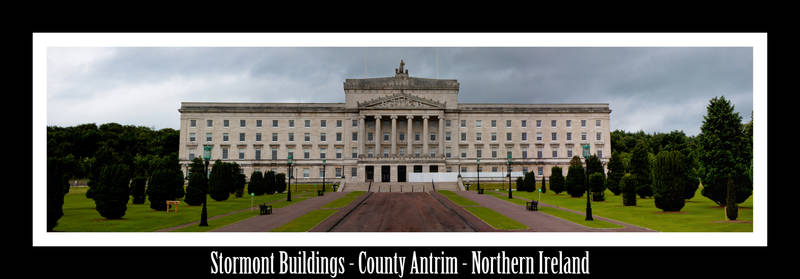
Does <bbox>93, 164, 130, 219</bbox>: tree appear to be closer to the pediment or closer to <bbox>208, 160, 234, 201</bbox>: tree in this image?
<bbox>208, 160, 234, 201</bbox>: tree

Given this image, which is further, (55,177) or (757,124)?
(55,177)

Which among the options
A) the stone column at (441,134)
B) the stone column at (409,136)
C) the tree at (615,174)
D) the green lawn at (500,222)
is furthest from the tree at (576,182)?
the stone column at (409,136)

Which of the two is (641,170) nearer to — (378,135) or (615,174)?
(615,174)

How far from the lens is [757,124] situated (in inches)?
566

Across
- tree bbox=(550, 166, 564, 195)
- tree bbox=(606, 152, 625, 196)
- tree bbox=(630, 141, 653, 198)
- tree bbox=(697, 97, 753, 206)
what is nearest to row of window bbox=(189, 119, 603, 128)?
tree bbox=(550, 166, 564, 195)

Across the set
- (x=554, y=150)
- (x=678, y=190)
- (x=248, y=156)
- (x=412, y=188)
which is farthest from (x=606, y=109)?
(x=248, y=156)

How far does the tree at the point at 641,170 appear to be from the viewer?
39.8 meters

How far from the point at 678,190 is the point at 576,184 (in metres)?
17.8

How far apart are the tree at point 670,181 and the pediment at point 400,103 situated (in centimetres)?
5890

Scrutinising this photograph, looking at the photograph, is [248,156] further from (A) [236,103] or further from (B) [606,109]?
(B) [606,109]

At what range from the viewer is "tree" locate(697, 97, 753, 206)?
3130cm

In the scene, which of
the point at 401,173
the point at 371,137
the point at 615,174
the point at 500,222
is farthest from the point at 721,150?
the point at 371,137

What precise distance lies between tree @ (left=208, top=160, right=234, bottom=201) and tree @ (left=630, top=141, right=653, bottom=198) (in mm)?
37918

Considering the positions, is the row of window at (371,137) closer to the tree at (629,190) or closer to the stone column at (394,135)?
the stone column at (394,135)
